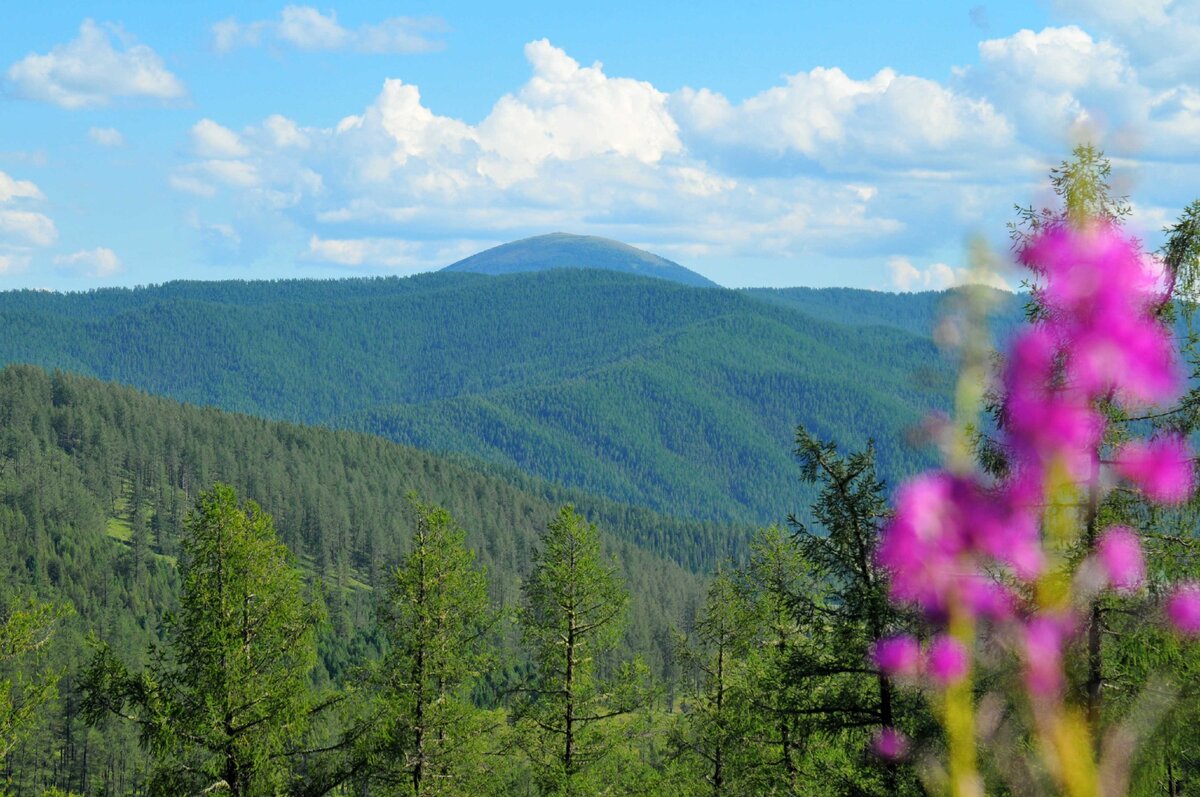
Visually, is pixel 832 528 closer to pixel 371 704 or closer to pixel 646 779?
pixel 371 704

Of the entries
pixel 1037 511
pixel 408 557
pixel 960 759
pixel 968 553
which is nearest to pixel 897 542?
pixel 968 553

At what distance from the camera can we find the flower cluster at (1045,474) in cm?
758

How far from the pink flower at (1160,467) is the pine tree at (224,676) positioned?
16.4 m

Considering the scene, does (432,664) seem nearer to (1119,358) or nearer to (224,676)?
(224,676)

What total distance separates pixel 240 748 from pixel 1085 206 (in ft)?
59.0

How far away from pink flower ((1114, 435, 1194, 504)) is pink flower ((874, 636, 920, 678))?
12.1 feet

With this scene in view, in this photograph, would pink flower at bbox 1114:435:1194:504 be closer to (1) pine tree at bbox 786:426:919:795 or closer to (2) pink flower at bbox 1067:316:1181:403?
(2) pink flower at bbox 1067:316:1181:403

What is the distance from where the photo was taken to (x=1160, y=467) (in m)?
12.4

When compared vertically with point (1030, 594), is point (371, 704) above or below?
below

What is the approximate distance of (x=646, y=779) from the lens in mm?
29453

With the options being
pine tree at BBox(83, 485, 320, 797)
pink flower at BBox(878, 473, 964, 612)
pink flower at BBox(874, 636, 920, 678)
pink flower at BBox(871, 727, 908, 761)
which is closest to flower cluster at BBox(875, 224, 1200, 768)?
pink flower at BBox(878, 473, 964, 612)

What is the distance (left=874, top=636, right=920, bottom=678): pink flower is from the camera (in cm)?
1478

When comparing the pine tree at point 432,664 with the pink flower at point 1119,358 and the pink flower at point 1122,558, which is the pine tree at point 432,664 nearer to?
the pink flower at point 1122,558

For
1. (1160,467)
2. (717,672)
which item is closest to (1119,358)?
(1160,467)
